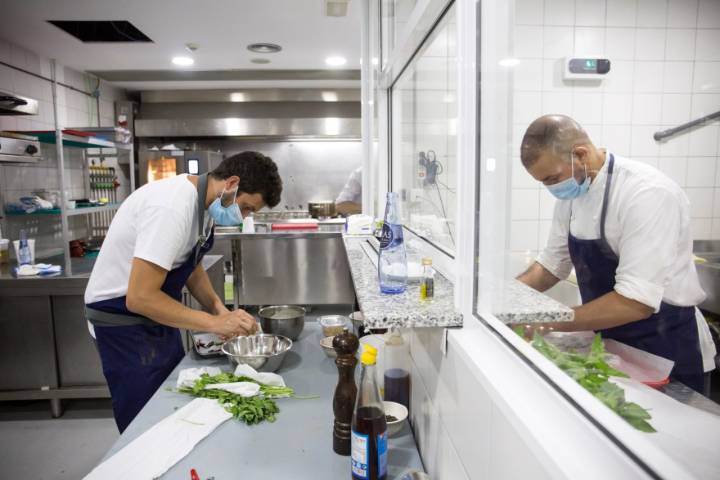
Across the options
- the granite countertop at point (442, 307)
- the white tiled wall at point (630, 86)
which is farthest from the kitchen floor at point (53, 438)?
the white tiled wall at point (630, 86)

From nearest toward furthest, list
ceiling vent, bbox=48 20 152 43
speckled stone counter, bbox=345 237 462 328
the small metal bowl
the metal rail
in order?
the metal rail
speckled stone counter, bbox=345 237 462 328
the small metal bowl
ceiling vent, bbox=48 20 152 43

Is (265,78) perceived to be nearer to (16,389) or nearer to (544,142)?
(16,389)

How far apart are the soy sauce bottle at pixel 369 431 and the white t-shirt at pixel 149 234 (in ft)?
3.22

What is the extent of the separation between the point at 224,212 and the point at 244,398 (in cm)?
81

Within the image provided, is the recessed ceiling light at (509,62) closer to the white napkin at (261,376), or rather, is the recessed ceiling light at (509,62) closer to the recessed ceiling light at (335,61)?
the white napkin at (261,376)

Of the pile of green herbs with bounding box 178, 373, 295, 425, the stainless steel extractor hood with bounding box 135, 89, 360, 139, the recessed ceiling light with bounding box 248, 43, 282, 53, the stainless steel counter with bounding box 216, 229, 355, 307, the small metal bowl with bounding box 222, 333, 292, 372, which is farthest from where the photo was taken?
the stainless steel extractor hood with bounding box 135, 89, 360, 139

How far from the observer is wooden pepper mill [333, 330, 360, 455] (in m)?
1.24

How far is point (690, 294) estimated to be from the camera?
47 cm

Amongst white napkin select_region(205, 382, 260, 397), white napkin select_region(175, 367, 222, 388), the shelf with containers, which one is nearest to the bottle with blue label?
the shelf with containers

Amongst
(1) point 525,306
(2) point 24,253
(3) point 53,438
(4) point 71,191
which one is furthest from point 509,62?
(4) point 71,191

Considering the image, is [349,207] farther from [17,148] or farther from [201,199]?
[201,199]

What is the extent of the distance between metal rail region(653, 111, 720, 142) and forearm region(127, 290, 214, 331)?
1637mm

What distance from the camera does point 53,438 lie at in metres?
2.99

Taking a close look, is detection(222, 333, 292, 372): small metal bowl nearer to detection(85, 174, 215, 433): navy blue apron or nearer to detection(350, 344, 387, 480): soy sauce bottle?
detection(85, 174, 215, 433): navy blue apron
